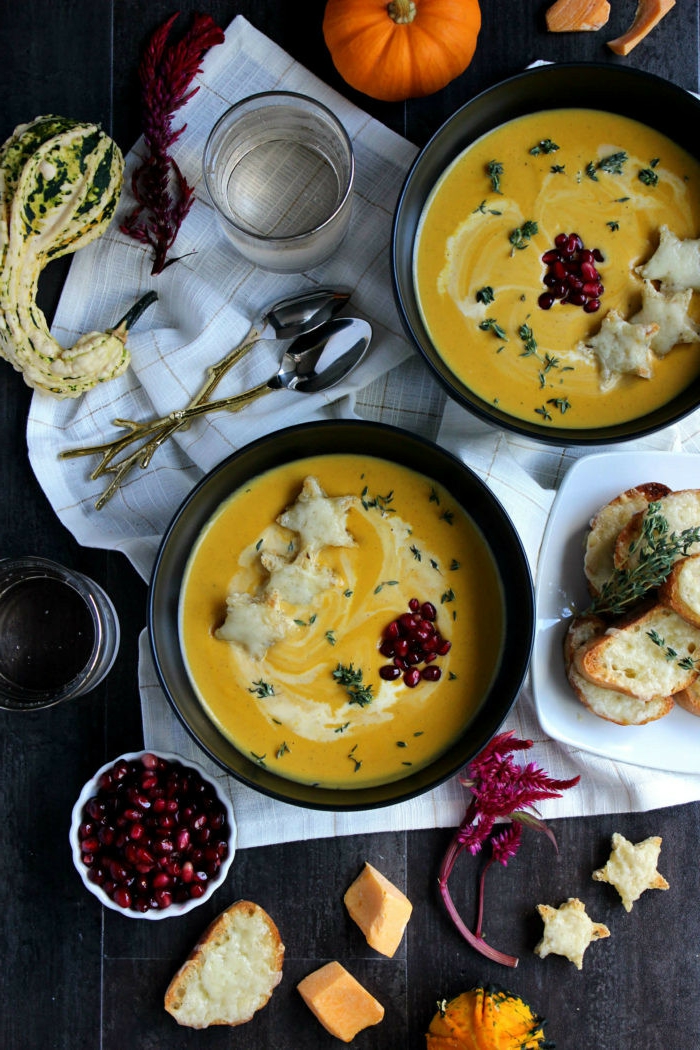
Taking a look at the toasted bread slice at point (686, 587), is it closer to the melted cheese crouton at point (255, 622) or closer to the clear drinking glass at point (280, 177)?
the melted cheese crouton at point (255, 622)

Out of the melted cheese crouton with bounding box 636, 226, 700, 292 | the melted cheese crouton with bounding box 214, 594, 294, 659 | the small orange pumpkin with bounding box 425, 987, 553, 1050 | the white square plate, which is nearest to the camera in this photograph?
the melted cheese crouton with bounding box 214, 594, 294, 659

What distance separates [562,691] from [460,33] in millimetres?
2008

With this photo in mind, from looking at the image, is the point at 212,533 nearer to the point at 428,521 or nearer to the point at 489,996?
the point at 428,521

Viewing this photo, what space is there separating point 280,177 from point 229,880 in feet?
7.52

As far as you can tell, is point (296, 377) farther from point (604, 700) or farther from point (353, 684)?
point (604, 700)

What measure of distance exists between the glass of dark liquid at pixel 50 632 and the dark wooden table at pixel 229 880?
107mm

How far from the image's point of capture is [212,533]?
7.94ft

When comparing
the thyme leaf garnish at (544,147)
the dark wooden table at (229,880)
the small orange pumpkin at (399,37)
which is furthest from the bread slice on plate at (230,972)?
the small orange pumpkin at (399,37)

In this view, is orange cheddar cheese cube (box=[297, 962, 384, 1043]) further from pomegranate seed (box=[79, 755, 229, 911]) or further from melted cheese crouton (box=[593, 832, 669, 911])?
melted cheese crouton (box=[593, 832, 669, 911])

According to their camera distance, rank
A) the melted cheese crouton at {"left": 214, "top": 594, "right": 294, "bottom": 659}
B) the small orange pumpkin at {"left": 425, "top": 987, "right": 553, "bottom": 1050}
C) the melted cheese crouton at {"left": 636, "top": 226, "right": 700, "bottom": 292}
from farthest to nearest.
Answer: the small orange pumpkin at {"left": 425, "top": 987, "right": 553, "bottom": 1050}
the melted cheese crouton at {"left": 636, "top": 226, "right": 700, "bottom": 292}
the melted cheese crouton at {"left": 214, "top": 594, "right": 294, "bottom": 659}

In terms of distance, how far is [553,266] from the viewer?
2.46 m

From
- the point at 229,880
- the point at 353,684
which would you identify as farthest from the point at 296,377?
the point at 229,880

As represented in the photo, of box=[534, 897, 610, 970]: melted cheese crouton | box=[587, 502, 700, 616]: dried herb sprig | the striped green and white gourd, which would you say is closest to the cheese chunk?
box=[534, 897, 610, 970]: melted cheese crouton

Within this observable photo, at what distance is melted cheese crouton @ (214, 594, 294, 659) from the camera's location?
2324mm
